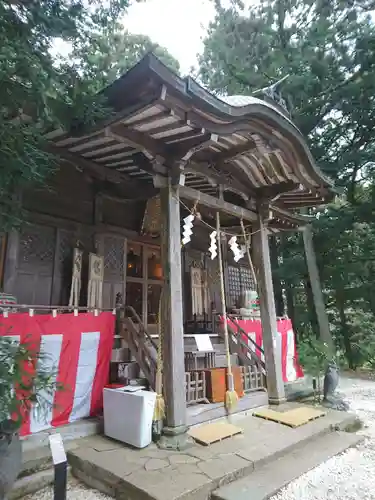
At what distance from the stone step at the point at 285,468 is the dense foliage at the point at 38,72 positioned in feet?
11.1

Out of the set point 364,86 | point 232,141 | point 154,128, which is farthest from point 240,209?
point 364,86

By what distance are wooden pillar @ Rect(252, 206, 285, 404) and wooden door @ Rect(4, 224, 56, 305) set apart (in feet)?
12.9

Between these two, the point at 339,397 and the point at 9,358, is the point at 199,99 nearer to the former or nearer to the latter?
the point at 9,358

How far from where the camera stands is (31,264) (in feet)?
18.5

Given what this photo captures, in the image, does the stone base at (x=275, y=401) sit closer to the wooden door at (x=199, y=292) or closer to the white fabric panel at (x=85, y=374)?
the wooden door at (x=199, y=292)

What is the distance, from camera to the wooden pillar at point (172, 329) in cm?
422

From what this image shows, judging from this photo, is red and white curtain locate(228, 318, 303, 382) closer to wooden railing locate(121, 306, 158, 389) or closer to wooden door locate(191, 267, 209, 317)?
wooden door locate(191, 267, 209, 317)

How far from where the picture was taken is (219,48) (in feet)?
45.9

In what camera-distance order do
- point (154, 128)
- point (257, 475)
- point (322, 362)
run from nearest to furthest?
1. point (257, 475)
2. point (154, 128)
3. point (322, 362)

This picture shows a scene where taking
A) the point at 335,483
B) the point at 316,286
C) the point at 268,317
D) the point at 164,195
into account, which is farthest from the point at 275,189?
the point at 316,286

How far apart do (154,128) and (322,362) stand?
5628 mm

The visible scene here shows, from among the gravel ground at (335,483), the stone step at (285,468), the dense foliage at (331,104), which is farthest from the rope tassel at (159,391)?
the dense foliage at (331,104)

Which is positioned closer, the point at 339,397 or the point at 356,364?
the point at 339,397

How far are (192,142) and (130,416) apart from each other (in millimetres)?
3711
